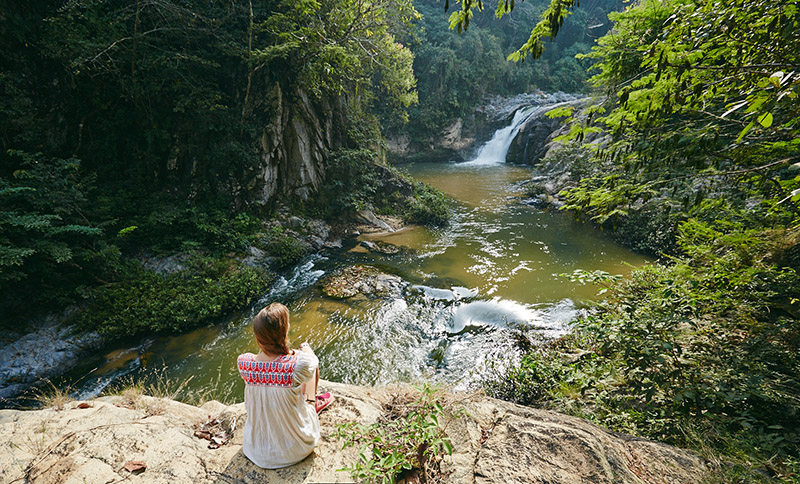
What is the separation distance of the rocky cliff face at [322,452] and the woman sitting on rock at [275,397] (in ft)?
0.43

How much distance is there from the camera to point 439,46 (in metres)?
26.6

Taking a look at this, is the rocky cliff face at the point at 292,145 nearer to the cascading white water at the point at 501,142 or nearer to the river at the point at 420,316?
the river at the point at 420,316

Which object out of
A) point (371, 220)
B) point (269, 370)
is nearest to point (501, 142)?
point (371, 220)

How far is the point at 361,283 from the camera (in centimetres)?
729

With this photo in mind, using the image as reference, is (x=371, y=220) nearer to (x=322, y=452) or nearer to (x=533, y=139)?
(x=322, y=452)

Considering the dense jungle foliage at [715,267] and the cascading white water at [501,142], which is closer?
the dense jungle foliage at [715,267]

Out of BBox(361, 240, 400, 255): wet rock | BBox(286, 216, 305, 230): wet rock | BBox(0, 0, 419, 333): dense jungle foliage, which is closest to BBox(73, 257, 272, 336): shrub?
BBox(0, 0, 419, 333): dense jungle foliage

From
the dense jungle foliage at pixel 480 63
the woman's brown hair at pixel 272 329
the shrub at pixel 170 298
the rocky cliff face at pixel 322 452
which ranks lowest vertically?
the shrub at pixel 170 298

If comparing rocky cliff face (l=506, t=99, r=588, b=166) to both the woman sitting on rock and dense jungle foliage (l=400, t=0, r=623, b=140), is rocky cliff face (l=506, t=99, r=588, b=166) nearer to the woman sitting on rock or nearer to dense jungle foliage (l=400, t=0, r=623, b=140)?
dense jungle foliage (l=400, t=0, r=623, b=140)

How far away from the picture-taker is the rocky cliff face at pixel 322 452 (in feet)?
6.61

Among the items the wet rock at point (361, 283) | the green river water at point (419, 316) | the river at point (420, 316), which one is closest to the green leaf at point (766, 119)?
the river at point (420, 316)

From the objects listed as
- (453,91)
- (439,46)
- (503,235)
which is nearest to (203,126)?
(503,235)

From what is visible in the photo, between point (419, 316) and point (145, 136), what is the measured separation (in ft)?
26.6

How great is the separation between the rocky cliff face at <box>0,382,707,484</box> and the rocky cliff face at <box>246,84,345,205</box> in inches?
280
